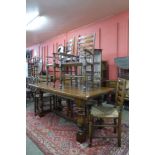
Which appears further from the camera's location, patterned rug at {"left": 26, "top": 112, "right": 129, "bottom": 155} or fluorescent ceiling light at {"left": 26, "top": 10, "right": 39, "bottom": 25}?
fluorescent ceiling light at {"left": 26, "top": 10, "right": 39, "bottom": 25}

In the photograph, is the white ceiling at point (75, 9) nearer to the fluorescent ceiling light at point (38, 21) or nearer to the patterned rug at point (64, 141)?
the fluorescent ceiling light at point (38, 21)

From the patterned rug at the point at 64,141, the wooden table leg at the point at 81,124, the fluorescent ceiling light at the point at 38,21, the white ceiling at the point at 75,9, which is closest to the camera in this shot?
the patterned rug at the point at 64,141

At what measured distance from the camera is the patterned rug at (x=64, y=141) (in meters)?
2.03

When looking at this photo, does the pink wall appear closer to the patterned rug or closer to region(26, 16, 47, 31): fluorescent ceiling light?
region(26, 16, 47, 31): fluorescent ceiling light

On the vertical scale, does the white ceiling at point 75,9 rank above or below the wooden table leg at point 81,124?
above

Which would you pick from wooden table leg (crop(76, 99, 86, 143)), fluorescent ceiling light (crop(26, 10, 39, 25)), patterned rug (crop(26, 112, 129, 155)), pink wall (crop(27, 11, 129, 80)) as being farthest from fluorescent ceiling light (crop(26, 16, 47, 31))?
wooden table leg (crop(76, 99, 86, 143))

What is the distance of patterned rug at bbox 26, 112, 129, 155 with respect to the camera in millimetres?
2027

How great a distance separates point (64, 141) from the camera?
7.59 feet

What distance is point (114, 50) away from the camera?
→ 4.66 metres

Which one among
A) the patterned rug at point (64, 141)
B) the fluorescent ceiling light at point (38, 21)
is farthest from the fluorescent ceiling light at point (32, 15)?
the patterned rug at point (64, 141)

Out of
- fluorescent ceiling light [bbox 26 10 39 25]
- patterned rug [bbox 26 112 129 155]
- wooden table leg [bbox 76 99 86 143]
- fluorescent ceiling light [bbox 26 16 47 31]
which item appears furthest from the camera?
fluorescent ceiling light [bbox 26 16 47 31]

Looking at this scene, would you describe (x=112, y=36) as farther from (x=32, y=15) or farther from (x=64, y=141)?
(x=64, y=141)
